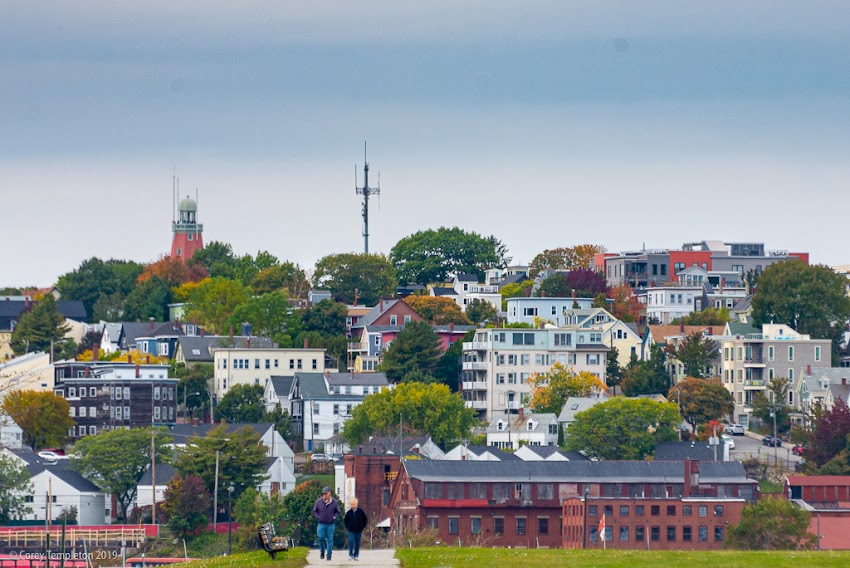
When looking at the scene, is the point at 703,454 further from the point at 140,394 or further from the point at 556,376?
the point at 140,394

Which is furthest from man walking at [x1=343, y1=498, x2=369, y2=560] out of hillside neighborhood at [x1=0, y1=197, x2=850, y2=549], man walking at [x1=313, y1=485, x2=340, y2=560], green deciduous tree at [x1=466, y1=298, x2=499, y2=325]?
green deciduous tree at [x1=466, y1=298, x2=499, y2=325]

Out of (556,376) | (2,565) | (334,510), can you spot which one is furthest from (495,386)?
(334,510)

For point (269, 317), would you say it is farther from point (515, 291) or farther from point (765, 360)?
point (765, 360)

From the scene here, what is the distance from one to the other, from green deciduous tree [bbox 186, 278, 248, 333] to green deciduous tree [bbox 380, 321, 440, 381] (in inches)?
1046

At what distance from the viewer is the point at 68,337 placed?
193 m

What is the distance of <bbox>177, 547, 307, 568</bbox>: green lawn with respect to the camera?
48.0 metres

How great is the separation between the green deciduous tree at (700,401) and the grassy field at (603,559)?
96.7 meters

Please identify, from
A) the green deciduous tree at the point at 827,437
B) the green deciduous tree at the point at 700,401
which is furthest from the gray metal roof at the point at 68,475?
the green deciduous tree at the point at 827,437

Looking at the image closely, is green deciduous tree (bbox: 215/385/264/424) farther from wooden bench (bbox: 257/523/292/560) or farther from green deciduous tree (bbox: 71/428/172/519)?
wooden bench (bbox: 257/523/292/560)

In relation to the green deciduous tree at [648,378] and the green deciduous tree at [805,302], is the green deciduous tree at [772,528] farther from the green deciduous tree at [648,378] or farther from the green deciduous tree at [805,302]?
the green deciduous tree at [805,302]

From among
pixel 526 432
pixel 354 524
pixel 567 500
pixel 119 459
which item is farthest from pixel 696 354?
pixel 354 524

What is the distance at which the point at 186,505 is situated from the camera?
420 feet

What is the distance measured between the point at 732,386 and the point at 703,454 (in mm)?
23300

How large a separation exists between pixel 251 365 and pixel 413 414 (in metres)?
24.3
